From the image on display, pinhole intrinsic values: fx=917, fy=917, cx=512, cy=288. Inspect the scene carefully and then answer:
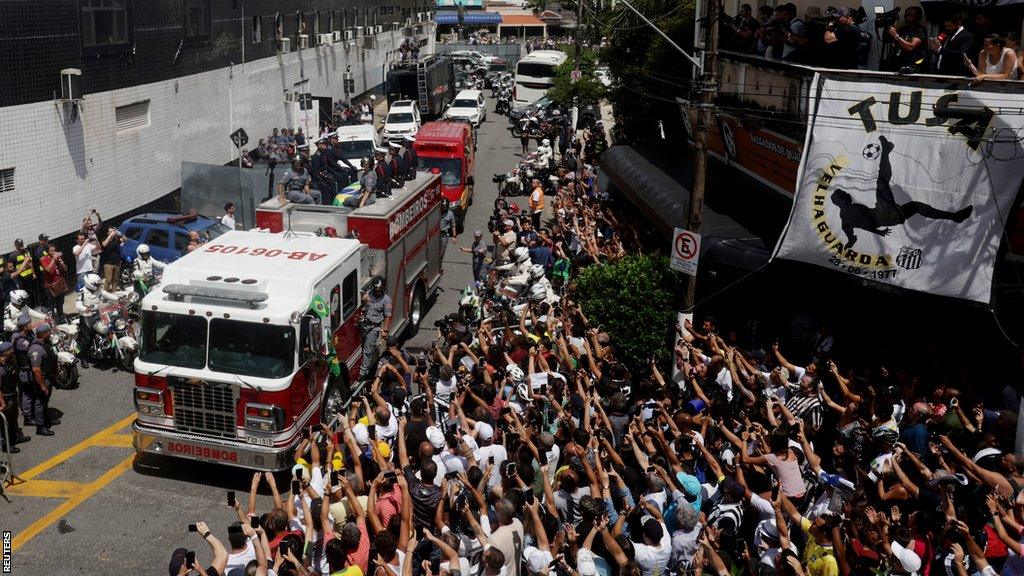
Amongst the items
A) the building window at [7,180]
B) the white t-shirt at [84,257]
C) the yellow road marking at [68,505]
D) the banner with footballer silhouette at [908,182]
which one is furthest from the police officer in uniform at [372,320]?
the building window at [7,180]

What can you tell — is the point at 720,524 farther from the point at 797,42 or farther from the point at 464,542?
the point at 797,42

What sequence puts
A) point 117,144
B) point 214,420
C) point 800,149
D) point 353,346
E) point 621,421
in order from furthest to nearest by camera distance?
point 117,144 < point 353,346 < point 800,149 < point 214,420 < point 621,421

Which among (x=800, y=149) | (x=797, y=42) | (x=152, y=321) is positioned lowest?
(x=152, y=321)

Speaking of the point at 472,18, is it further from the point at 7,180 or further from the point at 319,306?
the point at 319,306

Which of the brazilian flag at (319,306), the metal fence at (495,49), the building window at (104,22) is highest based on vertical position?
the metal fence at (495,49)

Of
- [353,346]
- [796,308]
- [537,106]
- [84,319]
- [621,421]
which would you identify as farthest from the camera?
[537,106]

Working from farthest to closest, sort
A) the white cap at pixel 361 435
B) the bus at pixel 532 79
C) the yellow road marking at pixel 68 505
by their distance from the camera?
the bus at pixel 532 79 → the yellow road marking at pixel 68 505 → the white cap at pixel 361 435

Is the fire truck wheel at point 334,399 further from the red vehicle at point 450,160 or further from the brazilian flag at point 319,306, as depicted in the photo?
the red vehicle at point 450,160

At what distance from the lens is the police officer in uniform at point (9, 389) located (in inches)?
449

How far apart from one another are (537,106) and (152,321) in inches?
1456

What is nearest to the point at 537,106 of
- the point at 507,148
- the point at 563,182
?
the point at 507,148

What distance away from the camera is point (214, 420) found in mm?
10570

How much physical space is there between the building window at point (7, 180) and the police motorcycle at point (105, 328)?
418 centimetres

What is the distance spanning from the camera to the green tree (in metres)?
12.4
